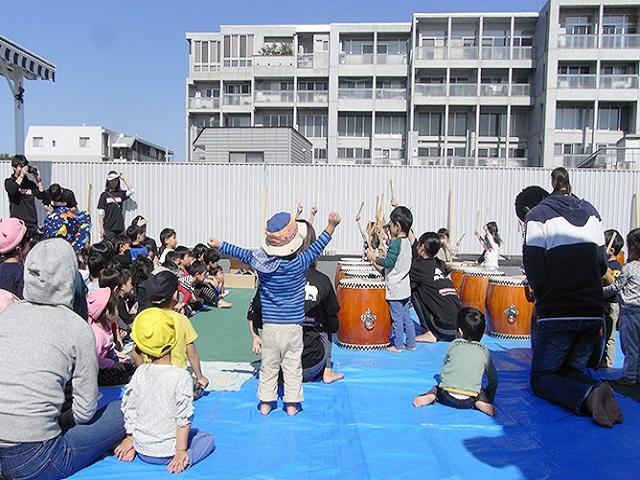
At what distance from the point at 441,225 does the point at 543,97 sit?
2336 centimetres

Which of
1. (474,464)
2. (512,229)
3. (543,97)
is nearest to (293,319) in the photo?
(474,464)

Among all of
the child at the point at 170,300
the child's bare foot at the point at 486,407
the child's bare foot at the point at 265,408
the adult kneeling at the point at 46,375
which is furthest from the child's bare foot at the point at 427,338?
the adult kneeling at the point at 46,375

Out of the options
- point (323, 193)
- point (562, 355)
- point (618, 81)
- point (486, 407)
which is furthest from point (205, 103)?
point (486, 407)

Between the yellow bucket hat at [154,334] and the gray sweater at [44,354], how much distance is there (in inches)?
10.8

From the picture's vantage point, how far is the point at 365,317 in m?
5.89

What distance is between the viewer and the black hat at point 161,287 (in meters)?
3.99

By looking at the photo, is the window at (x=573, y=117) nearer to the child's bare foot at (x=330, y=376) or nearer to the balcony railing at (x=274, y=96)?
the balcony railing at (x=274, y=96)

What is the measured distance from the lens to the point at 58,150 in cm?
4616

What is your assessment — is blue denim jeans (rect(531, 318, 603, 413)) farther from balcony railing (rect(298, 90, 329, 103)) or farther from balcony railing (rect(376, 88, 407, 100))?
balcony railing (rect(298, 90, 329, 103))

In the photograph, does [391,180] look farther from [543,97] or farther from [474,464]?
[543,97]

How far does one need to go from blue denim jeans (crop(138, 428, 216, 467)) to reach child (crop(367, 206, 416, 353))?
2994 mm

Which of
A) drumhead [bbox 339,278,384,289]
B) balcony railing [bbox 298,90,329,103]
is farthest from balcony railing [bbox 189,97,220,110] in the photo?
drumhead [bbox 339,278,384,289]

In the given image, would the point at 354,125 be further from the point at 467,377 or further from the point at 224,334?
the point at 467,377

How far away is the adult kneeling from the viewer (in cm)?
269
